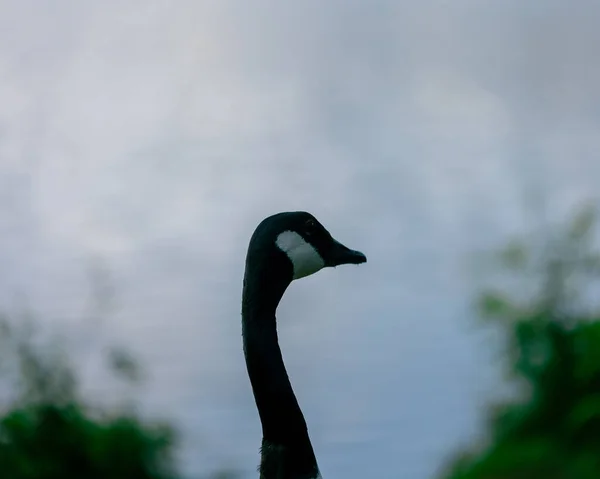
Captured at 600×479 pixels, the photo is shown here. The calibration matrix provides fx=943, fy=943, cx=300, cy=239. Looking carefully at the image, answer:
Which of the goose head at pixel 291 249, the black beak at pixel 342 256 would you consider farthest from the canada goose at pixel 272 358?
the black beak at pixel 342 256

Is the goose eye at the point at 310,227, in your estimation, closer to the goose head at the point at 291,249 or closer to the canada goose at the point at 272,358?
the goose head at the point at 291,249

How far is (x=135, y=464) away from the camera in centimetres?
740

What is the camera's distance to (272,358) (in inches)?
119

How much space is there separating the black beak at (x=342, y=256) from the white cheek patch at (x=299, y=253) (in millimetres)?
80

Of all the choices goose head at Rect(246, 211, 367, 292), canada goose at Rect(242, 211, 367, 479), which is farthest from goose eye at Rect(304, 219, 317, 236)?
canada goose at Rect(242, 211, 367, 479)

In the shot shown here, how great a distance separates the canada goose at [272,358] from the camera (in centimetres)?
301

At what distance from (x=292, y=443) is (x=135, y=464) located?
4.70m

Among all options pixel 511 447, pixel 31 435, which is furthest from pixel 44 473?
pixel 511 447

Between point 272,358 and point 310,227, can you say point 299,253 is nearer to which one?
point 310,227

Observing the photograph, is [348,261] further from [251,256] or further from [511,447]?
[511,447]

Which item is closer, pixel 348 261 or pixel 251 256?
pixel 251 256

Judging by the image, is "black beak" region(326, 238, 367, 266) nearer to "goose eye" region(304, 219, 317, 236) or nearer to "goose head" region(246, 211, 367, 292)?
"goose head" region(246, 211, 367, 292)

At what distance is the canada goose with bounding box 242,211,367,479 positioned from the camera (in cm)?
301

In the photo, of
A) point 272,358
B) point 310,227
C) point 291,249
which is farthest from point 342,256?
point 272,358
